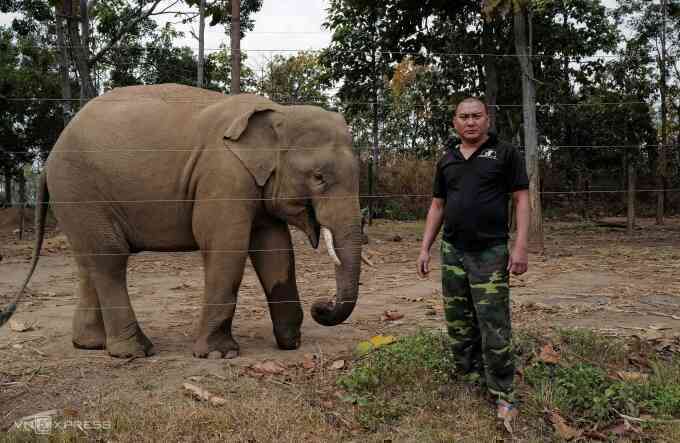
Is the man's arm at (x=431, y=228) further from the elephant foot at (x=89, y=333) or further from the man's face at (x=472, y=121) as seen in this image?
the elephant foot at (x=89, y=333)

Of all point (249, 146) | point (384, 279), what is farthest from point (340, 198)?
point (384, 279)

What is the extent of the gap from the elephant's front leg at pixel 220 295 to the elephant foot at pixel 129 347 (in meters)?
0.44

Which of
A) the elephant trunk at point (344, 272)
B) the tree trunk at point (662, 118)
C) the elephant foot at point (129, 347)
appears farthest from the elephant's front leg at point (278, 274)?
the tree trunk at point (662, 118)

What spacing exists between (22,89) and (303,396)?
18101mm

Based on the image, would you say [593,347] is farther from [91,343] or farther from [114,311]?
[91,343]

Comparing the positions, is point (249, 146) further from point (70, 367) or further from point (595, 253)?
point (595, 253)

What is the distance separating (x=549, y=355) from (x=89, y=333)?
12.2 ft

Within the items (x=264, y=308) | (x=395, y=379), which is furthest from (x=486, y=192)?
(x=264, y=308)

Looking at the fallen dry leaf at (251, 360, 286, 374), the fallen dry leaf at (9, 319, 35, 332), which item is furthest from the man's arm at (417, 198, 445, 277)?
the fallen dry leaf at (9, 319, 35, 332)

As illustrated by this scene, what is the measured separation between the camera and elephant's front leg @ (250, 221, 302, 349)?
17.0ft

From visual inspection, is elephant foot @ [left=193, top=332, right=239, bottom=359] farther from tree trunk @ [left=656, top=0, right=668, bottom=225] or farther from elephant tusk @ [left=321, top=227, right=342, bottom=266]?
tree trunk @ [left=656, top=0, right=668, bottom=225]

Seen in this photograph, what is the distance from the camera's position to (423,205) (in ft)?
50.8

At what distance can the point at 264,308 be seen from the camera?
7160mm

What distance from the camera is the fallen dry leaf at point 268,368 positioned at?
182 inches
